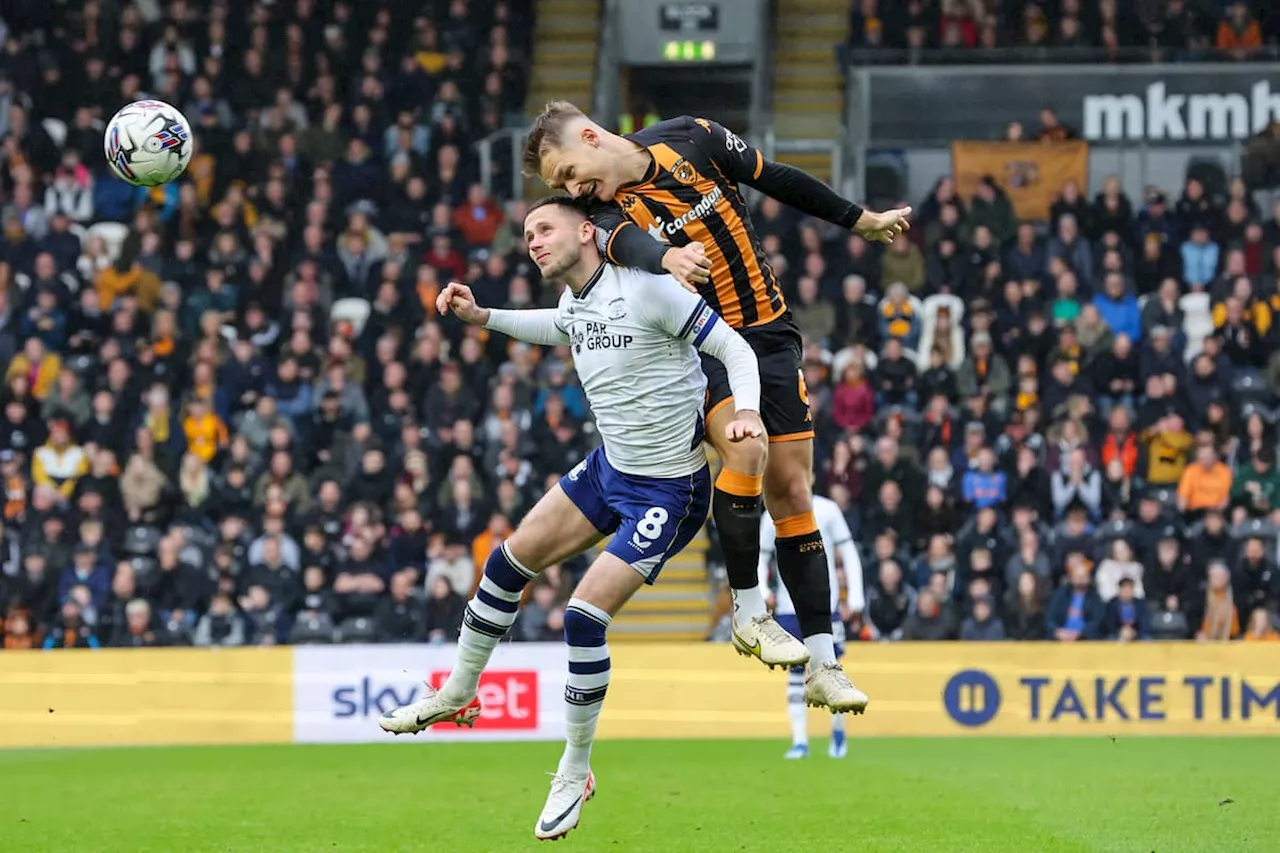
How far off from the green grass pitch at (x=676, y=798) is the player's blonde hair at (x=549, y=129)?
3305 millimetres

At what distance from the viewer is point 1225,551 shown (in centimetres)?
1906

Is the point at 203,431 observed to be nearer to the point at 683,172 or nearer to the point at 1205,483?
the point at 1205,483

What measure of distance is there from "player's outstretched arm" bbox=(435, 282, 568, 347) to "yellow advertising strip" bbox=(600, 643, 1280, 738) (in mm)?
8549

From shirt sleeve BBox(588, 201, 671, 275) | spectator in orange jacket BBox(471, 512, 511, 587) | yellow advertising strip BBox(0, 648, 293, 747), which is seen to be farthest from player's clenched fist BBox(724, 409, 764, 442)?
spectator in orange jacket BBox(471, 512, 511, 587)

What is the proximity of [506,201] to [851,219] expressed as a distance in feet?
46.3

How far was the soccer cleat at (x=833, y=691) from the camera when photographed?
879 cm

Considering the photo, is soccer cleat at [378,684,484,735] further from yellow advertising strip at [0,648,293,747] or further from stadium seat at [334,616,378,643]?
stadium seat at [334,616,378,643]

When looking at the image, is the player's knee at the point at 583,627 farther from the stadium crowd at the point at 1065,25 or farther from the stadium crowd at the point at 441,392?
the stadium crowd at the point at 1065,25

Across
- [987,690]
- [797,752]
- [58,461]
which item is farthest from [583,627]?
[58,461]

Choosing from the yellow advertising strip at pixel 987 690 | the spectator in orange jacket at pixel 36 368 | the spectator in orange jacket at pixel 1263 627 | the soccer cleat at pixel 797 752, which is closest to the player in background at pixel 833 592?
the soccer cleat at pixel 797 752

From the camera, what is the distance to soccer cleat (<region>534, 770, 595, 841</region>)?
8.65 metres

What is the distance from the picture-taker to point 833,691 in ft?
29.0

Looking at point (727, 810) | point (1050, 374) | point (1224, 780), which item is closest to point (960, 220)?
point (1050, 374)

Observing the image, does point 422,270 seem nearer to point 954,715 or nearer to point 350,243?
point 350,243
